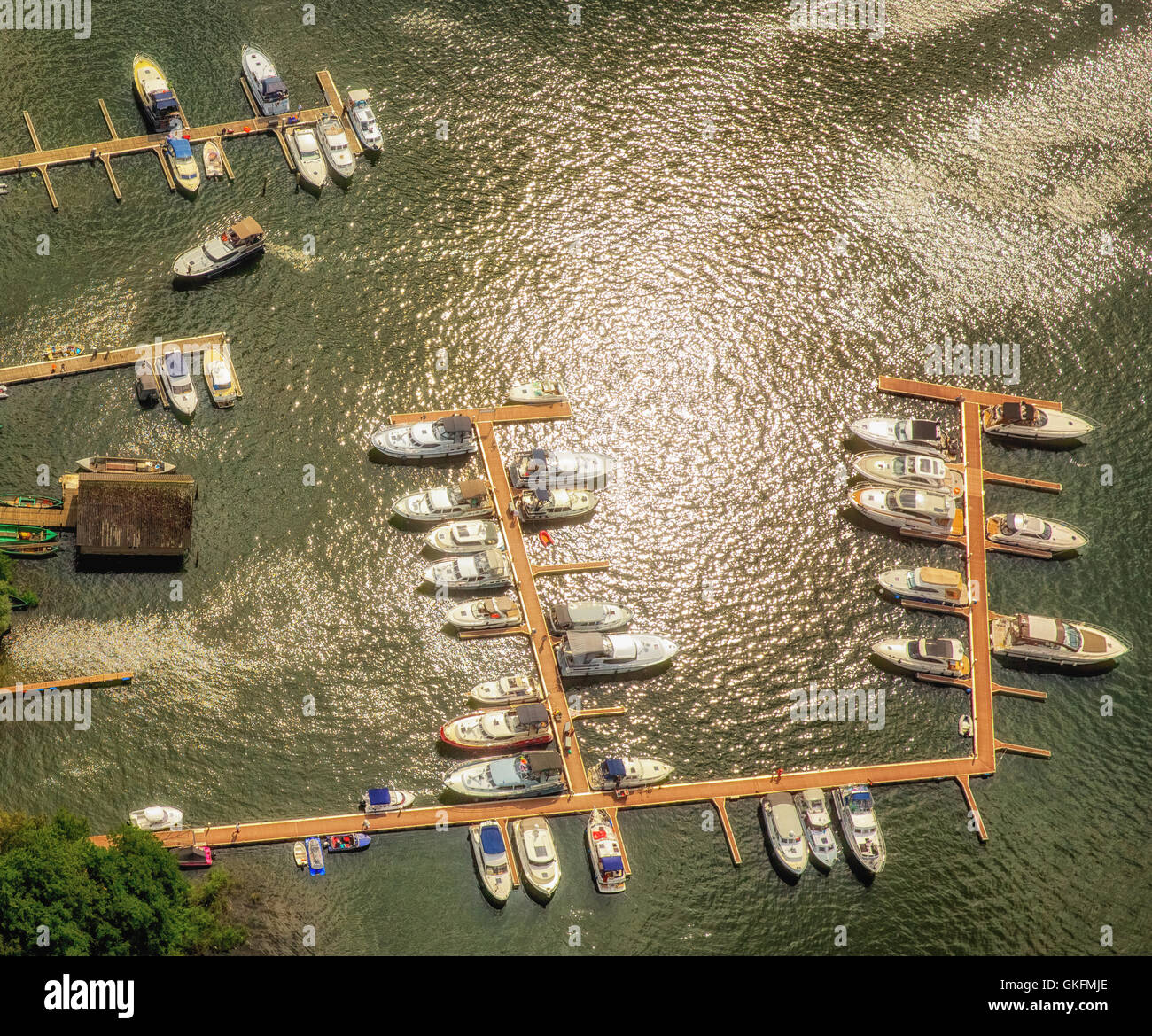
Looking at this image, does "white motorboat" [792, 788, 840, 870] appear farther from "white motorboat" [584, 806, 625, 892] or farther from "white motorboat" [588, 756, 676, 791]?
"white motorboat" [584, 806, 625, 892]

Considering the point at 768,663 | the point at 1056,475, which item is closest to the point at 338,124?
the point at 768,663

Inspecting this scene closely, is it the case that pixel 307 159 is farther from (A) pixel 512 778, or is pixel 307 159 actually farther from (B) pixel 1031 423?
(B) pixel 1031 423

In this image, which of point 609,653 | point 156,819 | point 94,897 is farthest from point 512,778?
point 94,897

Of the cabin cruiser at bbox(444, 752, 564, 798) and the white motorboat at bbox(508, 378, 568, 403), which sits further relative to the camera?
the white motorboat at bbox(508, 378, 568, 403)

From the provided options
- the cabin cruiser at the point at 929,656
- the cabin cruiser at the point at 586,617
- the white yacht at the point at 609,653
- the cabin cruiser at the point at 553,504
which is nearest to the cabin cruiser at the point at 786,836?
the white yacht at the point at 609,653

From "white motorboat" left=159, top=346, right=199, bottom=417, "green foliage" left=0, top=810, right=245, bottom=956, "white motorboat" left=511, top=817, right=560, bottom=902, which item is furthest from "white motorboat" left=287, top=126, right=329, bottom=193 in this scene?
"white motorboat" left=511, top=817, right=560, bottom=902

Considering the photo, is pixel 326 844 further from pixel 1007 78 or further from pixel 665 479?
pixel 1007 78
